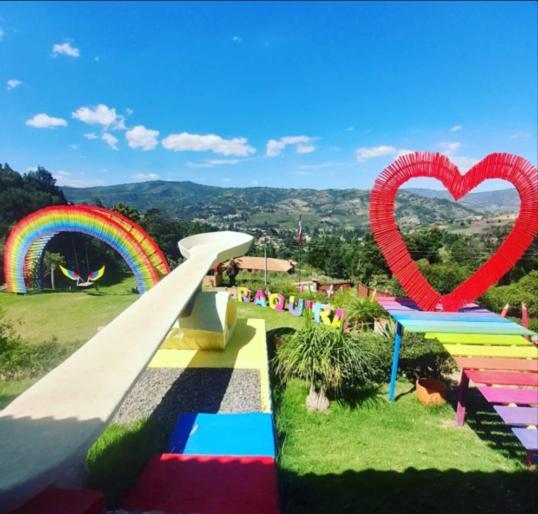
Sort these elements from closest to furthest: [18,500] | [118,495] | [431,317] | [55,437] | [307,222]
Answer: [18,500]
[55,437]
[118,495]
[431,317]
[307,222]

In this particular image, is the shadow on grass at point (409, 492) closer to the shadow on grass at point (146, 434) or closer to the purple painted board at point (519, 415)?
the purple painted board at point (519, 415)

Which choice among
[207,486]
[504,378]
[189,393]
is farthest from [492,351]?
[189,393]

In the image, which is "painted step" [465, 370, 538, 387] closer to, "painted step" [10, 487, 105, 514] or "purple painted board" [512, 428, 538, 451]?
"purple painted board" [512, 428, 538, 451]

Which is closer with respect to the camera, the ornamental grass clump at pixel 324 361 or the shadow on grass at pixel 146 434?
the shadow on grass at pixel 146 434

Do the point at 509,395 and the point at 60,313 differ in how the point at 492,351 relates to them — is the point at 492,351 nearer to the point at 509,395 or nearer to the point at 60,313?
the point at 509,395

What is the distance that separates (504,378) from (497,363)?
32 centimetres

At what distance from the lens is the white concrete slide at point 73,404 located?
7.73 feet

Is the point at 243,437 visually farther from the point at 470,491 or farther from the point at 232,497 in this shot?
the point at 470,491

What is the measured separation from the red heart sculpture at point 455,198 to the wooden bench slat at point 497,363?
1894mm

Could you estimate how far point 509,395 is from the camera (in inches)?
184

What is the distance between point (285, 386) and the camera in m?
7.55

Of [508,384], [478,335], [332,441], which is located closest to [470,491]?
[508,384]

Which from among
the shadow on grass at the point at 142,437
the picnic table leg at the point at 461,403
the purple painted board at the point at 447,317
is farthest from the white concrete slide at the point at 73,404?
the picnic table leg at the point at 461,403

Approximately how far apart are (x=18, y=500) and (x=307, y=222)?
598ft
